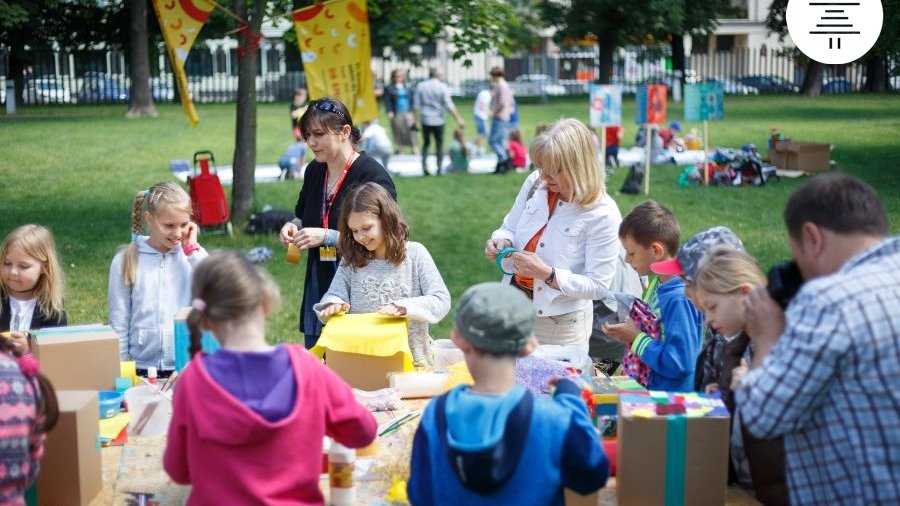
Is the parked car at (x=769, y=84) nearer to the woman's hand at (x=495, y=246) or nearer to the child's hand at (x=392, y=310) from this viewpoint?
the woman's hand at (x=495, y=246)

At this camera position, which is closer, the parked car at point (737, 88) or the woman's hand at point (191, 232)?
the woman's hand at point (191, 232)

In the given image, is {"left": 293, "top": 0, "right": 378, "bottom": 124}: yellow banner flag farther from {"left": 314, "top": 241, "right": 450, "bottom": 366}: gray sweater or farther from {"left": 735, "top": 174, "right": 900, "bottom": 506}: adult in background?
{"left": 735, "top": 174, "right": 900, "bottom": 506}: adult in background

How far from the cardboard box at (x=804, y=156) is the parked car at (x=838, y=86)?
84.7ft

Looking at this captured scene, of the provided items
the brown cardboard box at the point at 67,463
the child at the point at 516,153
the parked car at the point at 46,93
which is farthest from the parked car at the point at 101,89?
the brown cardboard box at the point at 67,463

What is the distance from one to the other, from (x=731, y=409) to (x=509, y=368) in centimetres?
98

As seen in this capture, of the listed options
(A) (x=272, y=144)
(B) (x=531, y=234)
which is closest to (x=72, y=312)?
(B) (x=531, y=234)

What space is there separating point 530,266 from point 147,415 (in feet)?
5.46

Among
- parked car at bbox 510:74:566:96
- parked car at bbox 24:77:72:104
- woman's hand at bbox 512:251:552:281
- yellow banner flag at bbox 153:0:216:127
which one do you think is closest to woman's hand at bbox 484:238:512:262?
woman's hand at bbox 512:251:552:281

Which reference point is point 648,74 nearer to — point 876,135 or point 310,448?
point 876,135

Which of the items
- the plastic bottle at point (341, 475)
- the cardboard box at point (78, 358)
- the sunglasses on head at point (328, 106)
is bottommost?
the plastic bottle at point (341, 475)

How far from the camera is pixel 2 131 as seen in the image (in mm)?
23734

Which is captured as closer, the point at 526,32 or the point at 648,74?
the point at 648,74

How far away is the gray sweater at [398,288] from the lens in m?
4.37

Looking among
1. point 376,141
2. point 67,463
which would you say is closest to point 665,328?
point 67,463
